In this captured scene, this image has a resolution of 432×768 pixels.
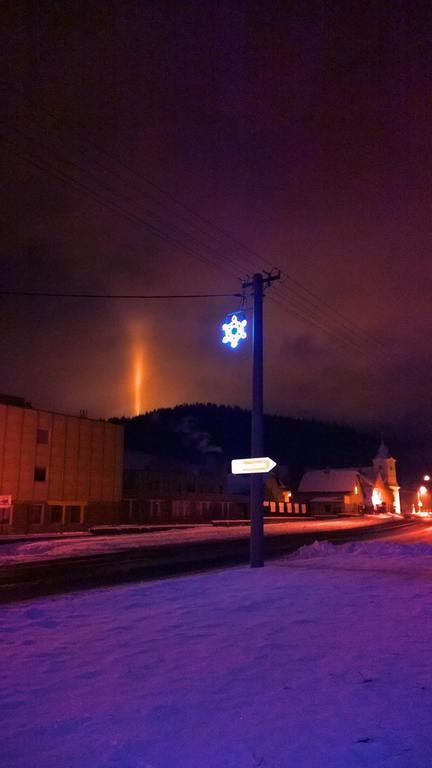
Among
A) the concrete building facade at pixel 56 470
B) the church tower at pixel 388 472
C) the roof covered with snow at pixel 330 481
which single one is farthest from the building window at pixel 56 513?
the church tower at pixel 388 472

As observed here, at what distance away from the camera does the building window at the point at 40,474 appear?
45.9 meters

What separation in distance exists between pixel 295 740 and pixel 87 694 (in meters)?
2.21

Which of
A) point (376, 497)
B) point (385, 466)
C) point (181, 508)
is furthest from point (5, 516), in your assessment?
point (385, 466)

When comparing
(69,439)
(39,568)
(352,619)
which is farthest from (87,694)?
(69,439)

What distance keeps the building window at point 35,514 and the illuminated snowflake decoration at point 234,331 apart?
31.3m

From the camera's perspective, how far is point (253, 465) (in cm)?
1689

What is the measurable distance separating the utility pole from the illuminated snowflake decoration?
0.39m

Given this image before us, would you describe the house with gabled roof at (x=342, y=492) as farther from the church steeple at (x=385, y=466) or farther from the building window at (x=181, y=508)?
the building window at (x=181, y=508)

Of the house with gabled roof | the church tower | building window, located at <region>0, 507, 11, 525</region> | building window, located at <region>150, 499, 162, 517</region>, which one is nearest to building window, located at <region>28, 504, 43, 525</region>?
building window, located at <region>0, 507, 11, 525</region>

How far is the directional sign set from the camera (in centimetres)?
1639

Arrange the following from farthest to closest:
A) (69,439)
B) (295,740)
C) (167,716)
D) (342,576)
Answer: (69,439) < (342,576) < (167,716) < (295,740)

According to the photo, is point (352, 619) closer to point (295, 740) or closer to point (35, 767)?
point (295, 740)

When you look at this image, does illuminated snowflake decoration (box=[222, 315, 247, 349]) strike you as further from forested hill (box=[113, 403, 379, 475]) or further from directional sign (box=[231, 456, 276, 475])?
forested hill (box=[113, 403, 379, 475])

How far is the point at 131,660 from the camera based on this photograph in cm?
705
